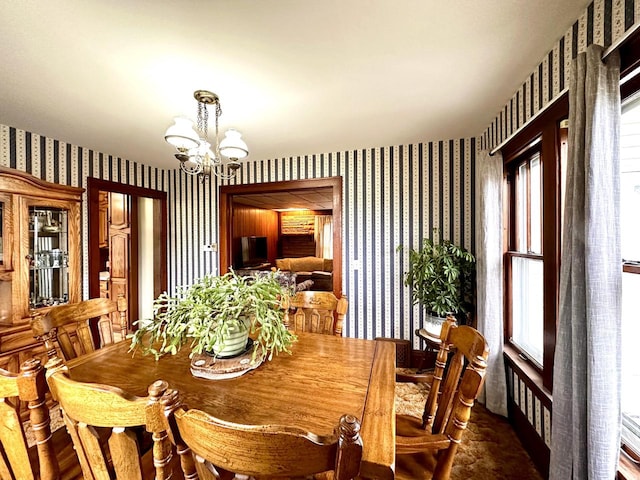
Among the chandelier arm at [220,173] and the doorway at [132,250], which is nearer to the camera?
the chandelier arm at [220,173]

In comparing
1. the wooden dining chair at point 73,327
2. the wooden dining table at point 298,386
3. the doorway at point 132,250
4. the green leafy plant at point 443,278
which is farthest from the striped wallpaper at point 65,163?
the green leafy plant at point 443,278

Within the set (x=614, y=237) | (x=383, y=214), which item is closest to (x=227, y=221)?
(x=383, y=214)

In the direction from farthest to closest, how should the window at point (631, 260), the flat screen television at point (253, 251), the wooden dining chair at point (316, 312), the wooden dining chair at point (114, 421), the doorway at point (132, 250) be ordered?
the flat screen television at point (253, 251)
the doorway at point (132, 250)
the wooden dining chair at point (316, 312)
the window at point (631, 260)
the wooden dining chair at point (114, 421)

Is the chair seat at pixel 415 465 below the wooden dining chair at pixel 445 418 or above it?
below

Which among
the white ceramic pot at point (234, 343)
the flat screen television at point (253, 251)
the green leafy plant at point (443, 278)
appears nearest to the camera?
the white ceramic pot at point (234, 343)

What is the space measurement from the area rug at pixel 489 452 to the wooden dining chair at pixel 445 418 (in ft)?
2.27

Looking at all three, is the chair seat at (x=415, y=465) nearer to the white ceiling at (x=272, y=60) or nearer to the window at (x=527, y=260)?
the window at (x=527, y=260)

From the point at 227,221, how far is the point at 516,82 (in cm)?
347

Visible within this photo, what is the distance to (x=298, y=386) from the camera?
4.01 ft

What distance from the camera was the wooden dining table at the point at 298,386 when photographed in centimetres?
96

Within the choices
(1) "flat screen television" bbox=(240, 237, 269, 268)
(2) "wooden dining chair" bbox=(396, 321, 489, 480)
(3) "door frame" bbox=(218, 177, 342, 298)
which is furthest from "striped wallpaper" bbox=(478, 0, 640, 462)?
(1) "flat screen television" bbox=(240, 237, 269, 268)

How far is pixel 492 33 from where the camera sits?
1.42 metres

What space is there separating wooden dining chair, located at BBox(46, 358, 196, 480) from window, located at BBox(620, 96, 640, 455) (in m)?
1.82

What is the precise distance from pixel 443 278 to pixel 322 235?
20.8 ft
